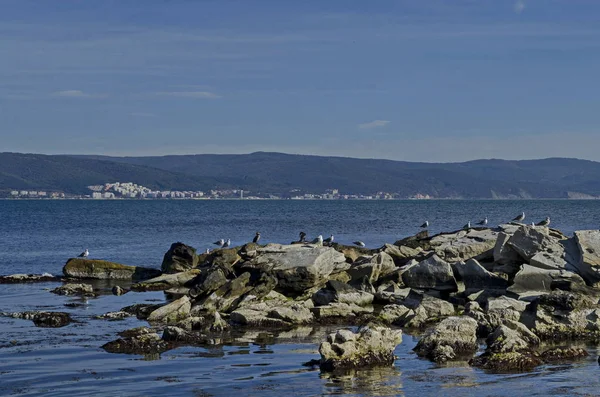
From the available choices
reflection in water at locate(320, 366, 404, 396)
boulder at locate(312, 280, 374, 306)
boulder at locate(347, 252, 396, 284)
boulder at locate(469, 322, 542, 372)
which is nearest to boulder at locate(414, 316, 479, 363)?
boulder at locate(469, 322, 542, 372)

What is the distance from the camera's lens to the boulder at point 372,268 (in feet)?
101

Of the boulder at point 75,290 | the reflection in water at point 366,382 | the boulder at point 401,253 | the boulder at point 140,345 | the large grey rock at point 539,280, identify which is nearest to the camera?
the reflection in water at point 366,382

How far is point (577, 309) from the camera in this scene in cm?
2342

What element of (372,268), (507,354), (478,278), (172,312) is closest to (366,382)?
(507,354)

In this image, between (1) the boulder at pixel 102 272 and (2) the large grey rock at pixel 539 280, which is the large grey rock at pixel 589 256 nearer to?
(2) the large grey rock at pixel 539 280

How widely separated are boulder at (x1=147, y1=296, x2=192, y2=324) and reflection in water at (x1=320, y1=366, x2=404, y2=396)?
343 inches

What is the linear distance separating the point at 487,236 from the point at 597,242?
583 cm

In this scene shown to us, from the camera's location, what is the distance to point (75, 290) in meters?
34.4

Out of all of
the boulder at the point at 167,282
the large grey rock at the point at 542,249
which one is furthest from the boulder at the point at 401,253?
the boulder at the point at 167,282

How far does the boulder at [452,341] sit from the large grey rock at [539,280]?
584 centimetres

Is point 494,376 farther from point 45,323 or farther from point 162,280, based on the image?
point 162,280

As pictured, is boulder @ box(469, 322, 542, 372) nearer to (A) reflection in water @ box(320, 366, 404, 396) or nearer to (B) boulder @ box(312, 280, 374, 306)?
(A) reflection in water @ box(320, 366, 404, 396)

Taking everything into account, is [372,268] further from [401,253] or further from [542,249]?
[542,249]

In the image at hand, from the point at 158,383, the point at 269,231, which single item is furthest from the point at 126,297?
the point at 269,231
